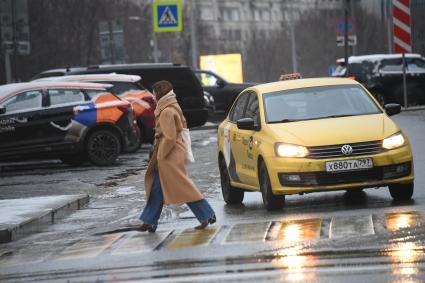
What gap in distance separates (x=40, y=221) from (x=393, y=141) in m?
4.10

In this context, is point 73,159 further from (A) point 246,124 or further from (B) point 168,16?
(B) point 168,16

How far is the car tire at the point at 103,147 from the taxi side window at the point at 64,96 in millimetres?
757

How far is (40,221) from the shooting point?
15156 millimetres

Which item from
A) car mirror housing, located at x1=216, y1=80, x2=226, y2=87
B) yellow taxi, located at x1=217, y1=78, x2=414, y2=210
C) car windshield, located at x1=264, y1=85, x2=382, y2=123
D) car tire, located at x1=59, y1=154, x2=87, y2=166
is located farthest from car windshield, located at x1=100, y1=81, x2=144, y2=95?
car windshield, located at x1=264, y1=85, x2=382, y2=123

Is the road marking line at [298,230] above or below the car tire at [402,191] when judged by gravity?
above

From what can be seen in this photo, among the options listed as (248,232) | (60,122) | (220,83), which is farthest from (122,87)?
(248,232)

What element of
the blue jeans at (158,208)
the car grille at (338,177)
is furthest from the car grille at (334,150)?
the blue jeans at (158,208)

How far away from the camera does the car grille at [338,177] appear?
553 inches

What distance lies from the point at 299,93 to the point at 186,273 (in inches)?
247

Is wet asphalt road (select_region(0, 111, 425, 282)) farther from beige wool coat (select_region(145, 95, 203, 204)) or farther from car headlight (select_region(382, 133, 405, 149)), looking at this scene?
car headlight (select_region(382, 133, 405, 149))

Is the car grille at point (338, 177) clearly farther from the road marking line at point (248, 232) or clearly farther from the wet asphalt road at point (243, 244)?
the road marking line at point (248, 232)

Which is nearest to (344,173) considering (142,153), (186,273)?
(186,273)

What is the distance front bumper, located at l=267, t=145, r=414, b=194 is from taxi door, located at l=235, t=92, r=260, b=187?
0.71 meters

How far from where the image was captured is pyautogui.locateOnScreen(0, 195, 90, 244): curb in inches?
545
